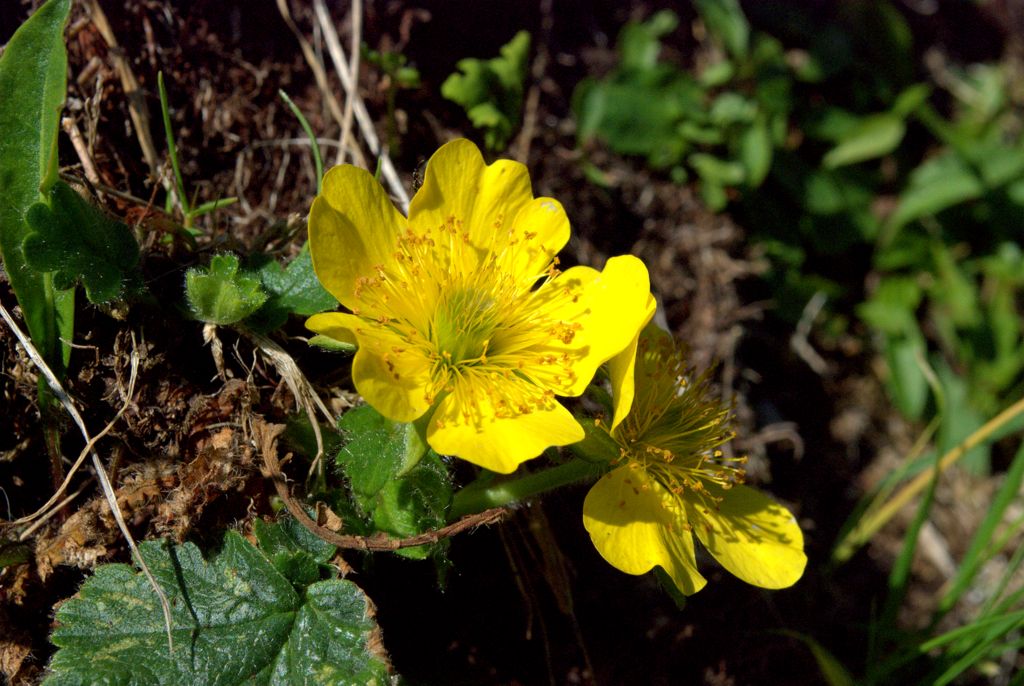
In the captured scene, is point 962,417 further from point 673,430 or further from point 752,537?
point 673,430

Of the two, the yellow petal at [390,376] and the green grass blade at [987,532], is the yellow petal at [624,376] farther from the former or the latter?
the green grass blade at [987,532]

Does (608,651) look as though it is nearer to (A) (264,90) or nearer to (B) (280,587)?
(B) (280,587)

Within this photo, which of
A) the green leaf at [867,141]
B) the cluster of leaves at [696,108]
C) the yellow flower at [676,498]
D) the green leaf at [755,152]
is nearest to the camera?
the yellow flower at [676,498]

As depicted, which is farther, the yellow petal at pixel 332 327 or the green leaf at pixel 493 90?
the green leaf at pixel 493 90

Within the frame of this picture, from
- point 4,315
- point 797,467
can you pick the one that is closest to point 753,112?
point 797,467

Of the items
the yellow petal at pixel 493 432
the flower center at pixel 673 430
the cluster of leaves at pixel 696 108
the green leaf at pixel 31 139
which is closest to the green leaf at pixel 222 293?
the green leaf at pixel 31 139

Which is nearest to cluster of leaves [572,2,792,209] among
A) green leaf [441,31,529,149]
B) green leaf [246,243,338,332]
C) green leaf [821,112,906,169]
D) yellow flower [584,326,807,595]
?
green leaf [821,112,906,169]
